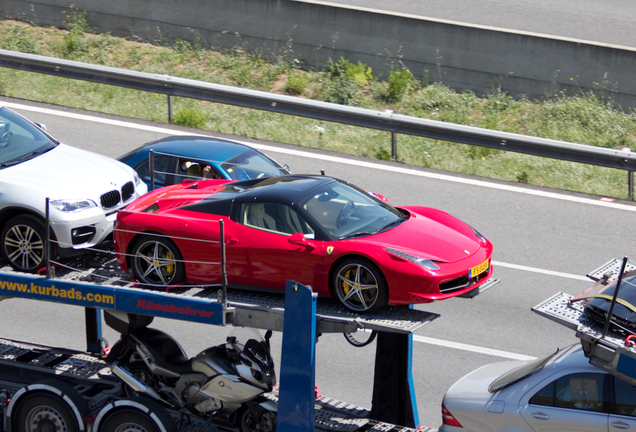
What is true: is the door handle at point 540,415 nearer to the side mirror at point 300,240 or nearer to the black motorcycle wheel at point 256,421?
the black motorcycle wheel at point 256,421

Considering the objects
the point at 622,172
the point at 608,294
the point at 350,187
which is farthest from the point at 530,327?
the point at 622,172

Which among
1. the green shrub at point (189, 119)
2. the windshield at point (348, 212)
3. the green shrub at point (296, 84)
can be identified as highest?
the green shrub at point (296, 84)

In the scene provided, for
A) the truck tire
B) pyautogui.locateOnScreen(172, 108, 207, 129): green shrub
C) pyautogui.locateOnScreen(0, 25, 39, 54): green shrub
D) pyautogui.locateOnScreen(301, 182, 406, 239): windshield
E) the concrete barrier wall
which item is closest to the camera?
the truck tire

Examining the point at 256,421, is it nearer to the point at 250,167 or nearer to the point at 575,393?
the point at 575,393

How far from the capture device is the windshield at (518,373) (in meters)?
6.76

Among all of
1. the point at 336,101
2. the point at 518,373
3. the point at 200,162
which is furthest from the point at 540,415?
the point at 336,101

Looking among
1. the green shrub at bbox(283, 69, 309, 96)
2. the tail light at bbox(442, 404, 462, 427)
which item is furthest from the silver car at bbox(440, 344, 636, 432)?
the green shrub at bbox(283, 69, 309, 96)

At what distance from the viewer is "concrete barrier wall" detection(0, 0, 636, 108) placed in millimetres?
16438

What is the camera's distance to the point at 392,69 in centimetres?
1762

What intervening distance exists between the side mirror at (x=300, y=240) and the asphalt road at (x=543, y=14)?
13506 mm

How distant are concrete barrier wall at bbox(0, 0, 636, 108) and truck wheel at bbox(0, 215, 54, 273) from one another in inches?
434

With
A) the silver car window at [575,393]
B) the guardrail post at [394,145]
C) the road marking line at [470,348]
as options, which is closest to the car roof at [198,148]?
the guardrail post at [394,145]

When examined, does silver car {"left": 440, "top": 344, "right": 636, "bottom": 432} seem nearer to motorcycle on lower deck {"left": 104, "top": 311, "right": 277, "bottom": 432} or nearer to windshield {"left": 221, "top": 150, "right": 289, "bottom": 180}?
motorcycle on lower deck {"left": 104, "top": 311, "right": 277, "bottom": 432}

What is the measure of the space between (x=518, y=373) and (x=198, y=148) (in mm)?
6791
